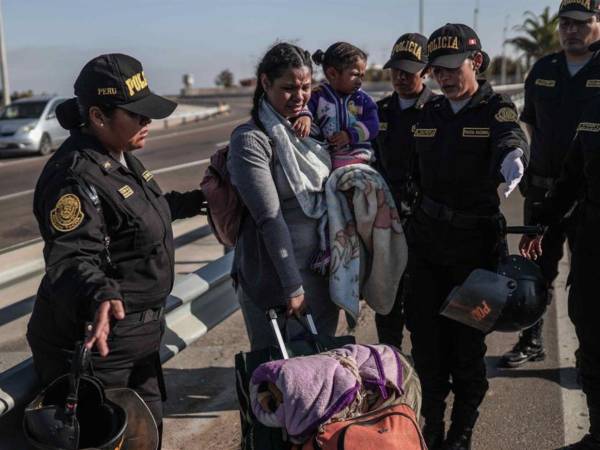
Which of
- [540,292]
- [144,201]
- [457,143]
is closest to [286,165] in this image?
[144,201]

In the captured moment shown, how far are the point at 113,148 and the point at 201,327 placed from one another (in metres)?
1.54

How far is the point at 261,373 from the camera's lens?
2.29 meters

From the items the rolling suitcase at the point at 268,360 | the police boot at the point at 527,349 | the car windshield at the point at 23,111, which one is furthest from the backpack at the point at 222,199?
the car windshield at the point at 23,111

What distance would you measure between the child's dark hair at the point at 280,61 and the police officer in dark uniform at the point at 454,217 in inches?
30.3

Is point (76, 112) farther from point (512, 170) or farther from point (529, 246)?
point (529, 246)

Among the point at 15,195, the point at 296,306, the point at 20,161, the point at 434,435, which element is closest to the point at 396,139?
the point at 434,435

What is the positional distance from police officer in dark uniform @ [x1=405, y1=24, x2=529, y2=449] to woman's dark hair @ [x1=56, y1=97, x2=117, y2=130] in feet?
5.38

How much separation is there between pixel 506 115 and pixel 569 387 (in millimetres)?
1924

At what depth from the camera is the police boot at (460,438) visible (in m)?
3.41

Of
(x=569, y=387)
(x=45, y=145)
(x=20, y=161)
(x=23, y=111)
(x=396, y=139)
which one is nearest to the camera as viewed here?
(x=569, y=387)

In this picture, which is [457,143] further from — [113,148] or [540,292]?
[113,148]

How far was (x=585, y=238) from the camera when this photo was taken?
10.6 ft

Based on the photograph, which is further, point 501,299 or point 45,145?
point 45,145

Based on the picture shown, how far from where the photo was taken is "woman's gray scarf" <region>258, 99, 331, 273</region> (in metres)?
2.85
